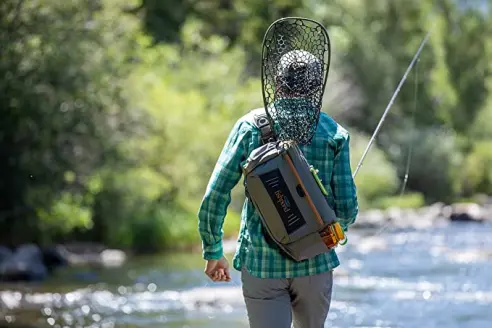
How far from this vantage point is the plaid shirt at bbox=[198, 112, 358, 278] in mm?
4395

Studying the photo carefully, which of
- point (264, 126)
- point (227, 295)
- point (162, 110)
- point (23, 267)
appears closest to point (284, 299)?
point (264, 126)

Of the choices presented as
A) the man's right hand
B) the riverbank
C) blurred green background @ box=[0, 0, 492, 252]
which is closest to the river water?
the riverbank

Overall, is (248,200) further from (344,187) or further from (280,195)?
(344,187)

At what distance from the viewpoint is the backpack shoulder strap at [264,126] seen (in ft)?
14.5

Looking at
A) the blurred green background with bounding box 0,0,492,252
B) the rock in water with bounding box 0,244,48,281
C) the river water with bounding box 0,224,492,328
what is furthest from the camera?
the rock in water with bounding box 0,244,48,281

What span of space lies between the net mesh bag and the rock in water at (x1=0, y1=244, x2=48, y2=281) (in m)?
12.1

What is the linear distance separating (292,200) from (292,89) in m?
0.48

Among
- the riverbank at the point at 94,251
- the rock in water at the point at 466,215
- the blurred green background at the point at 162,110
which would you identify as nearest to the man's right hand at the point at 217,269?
the blurred green background at the point at 162,110

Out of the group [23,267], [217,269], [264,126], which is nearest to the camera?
[264,126]

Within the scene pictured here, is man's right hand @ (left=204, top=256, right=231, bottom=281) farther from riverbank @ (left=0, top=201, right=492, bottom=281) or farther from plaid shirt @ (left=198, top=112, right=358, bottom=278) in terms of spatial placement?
riverbank @ (left=0, top=201, right=492, bottom=281)

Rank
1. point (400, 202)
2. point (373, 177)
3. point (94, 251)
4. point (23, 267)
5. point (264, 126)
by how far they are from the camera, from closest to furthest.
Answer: point (264, 126) → point (23, 267) → point (94, 251) → point (400, 202) → point (373, 177)

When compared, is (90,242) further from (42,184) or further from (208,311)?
(208,311)

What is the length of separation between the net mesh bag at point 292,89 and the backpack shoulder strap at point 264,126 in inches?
0.8

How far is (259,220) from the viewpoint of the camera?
Answer: 4453 mm
